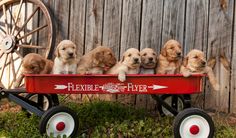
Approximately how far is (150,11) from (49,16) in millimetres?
1493

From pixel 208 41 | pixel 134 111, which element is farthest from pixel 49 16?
pixel 208 41

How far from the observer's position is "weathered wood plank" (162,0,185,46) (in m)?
5.76

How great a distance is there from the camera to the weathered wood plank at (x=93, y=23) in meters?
6.11

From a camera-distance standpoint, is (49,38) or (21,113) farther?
(49,38)

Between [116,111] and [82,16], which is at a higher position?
[82,16]

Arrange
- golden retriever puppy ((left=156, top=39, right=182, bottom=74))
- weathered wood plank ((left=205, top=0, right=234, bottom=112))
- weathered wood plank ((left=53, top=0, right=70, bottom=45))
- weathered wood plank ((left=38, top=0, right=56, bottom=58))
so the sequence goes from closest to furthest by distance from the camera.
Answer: golden retriever puppy ((left=156, top=39, right=182, bottom=74))
weathered wood plank ((left=205, top=0, right=234, bottom=112))
weathered wood plank ((left=53, top=0, right=70, bottom=45))
weathered wood plank ((left=38, top=0, right=56, bottom=58))

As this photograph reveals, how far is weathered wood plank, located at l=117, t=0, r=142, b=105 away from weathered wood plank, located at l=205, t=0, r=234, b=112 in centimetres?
100

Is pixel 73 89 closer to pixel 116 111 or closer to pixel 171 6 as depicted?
pixel 116 111

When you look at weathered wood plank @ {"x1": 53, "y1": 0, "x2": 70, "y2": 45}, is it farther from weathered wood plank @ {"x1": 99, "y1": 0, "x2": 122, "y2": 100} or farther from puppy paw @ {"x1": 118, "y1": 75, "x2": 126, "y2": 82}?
puppy paw @ {"x1": 118, "y1": 75, "x2": 126, "y2": 82}

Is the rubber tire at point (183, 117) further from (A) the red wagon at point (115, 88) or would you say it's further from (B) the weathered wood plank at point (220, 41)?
(B) the weathered wood plank at point (220, 41)

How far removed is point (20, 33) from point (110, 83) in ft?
9.05

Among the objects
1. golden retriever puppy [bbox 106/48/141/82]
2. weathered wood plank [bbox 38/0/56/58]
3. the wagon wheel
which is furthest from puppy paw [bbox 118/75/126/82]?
weathered wood plank [bbox 38/0/56/58]

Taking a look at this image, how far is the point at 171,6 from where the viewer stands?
19.0 ft

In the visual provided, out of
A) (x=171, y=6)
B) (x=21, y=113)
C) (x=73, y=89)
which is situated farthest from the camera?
(x=171, y=6)
